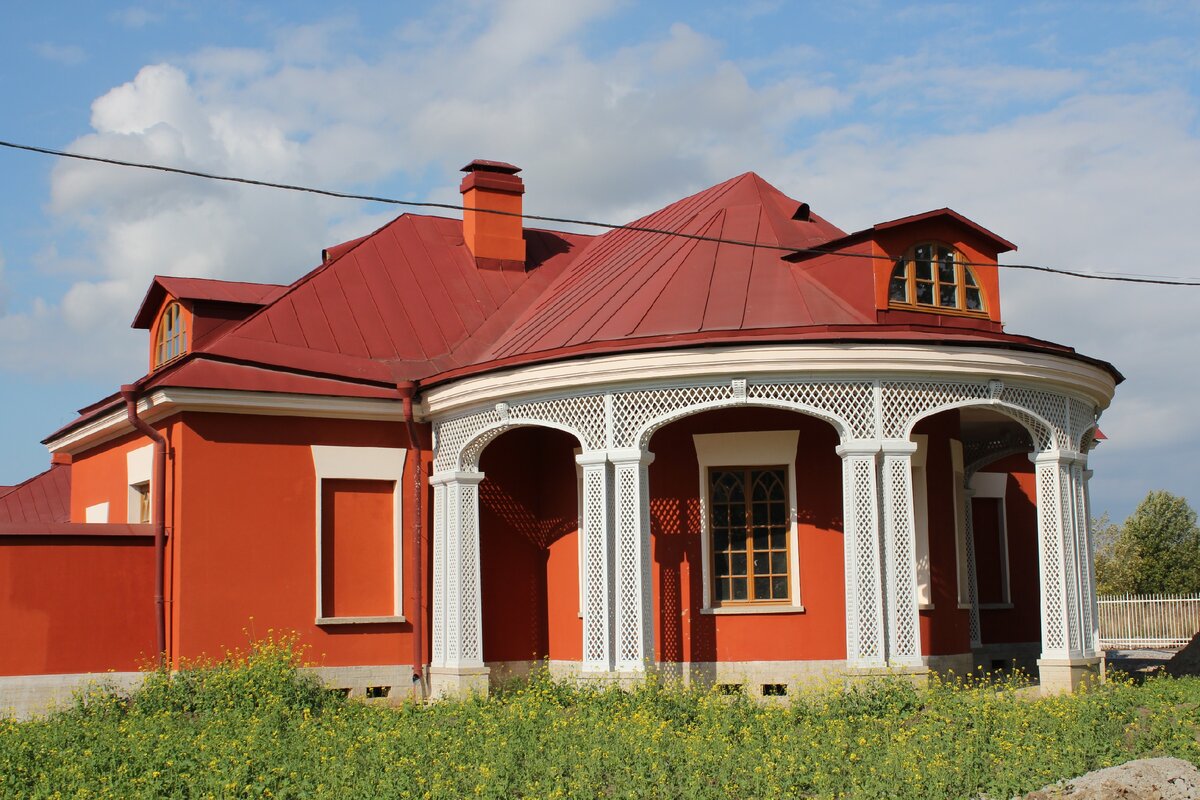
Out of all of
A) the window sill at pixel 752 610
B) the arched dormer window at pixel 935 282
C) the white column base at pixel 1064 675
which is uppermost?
the arched dormer window at pixel 935 282

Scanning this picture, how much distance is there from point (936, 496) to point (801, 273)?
10.5 ft

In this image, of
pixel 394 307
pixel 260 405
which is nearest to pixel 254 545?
pixel 260 405

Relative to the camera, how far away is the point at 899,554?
1377 cm

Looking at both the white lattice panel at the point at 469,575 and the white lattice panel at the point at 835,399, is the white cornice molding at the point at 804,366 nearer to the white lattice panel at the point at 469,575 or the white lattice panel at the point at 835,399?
the white lattice panel at the point at 835,399

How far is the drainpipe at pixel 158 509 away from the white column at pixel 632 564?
528 centimetres

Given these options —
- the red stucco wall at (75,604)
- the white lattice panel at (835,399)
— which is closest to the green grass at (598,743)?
the red stucco wall at (75,604)

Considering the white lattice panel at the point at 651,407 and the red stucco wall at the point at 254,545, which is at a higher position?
the white lattice panel at the point at 651,407

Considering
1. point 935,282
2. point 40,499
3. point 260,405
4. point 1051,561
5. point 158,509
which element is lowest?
point 1051,561

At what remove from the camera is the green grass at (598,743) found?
9.41 metres

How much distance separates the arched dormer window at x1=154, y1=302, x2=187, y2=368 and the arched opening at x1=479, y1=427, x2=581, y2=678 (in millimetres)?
4887

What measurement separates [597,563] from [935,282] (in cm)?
498

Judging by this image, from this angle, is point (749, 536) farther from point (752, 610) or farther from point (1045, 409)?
point (1045, 409)

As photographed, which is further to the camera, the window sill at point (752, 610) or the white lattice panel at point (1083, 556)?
the window sill at point (752, 610)

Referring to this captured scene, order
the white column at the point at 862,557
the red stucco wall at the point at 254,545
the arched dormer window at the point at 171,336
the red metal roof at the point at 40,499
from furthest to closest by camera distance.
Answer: the red metal roof at the point at 40,499
the arched dormer window at the point at 171,336
the red stucco wall at the point at 254,545
the white column at the point at 862,557
